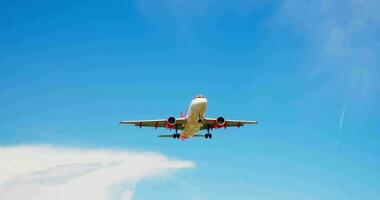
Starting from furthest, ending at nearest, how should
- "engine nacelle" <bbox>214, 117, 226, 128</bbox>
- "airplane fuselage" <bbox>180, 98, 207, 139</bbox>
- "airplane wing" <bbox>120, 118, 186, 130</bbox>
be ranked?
"engine nacelle" <bbox>214, 117, 226, 128</bbox> → "airplane wing" <bbox>120, 118, 186, 130</bbox> → "airplane fuselage" <bbox>180, 98, 207, 139</bbox>

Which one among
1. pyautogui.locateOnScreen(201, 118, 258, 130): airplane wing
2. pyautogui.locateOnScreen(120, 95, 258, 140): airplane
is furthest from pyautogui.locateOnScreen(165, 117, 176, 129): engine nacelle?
pyautogui.locateOnScreen(201, 118, 258, 130): airplane wing

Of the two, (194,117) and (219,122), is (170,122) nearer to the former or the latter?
(194,117)

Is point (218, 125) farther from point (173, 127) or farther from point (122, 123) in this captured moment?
point (122, 123)

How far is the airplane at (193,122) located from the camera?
103 meters

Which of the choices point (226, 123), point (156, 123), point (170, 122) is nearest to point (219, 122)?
point (226, 123)

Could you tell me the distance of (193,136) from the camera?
114875mm

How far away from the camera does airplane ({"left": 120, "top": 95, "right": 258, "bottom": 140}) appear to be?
4060 inches

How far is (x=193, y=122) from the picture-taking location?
10731cm

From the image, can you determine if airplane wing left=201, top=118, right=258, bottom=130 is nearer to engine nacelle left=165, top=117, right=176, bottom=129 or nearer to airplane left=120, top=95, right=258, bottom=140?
airplane left=120, top=95, right=258, bottom=140

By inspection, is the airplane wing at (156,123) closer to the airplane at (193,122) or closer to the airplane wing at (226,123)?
the airplane at (193,122)

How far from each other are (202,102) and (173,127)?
12.1 m

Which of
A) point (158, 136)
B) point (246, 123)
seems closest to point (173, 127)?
point (158, 136)

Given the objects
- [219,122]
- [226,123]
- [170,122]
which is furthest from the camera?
[226,123]

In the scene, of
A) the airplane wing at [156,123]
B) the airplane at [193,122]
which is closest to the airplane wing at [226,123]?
the airplane at [193,122]
